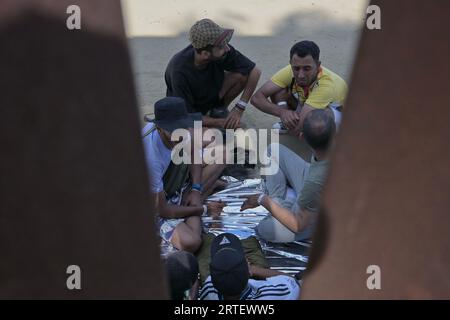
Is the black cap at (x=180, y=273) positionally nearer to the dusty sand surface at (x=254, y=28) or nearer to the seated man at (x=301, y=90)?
the seated man at (x=301, y=90)

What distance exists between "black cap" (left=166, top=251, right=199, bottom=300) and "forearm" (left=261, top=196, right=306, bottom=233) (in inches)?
32.3

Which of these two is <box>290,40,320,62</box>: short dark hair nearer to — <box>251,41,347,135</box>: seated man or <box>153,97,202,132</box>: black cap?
<box>251,41,347,135</box>: seated man

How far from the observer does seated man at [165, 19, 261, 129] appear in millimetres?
4508

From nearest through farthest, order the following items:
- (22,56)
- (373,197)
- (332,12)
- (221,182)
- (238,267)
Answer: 1. (22,56)
2. (373,197)
3. (238,267)
4. (221,182)
5. (332,12)

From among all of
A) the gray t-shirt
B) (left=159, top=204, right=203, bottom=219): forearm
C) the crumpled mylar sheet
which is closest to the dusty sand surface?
the crumpled mylar sheet

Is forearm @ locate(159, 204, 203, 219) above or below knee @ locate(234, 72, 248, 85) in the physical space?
below

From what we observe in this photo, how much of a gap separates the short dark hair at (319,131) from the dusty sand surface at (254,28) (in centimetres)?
277

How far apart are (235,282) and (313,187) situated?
87cm

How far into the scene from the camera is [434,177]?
1179 millimetres

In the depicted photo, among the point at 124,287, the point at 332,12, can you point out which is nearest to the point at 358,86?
the point at 124,287

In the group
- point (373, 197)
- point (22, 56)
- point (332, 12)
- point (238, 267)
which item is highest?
point (332, 12)

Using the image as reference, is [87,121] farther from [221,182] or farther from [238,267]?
[221,182]
